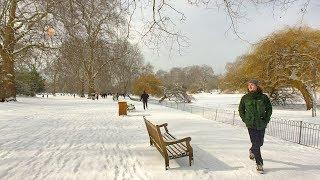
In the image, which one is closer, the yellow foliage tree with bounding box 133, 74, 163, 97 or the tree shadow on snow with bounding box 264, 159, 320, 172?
the tree shadow on snow with bounding box 264, 159, 320, 172

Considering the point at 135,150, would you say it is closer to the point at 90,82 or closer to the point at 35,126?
the point at 35,126

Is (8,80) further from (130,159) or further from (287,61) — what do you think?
(130,159)

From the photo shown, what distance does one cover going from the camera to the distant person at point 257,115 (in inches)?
321

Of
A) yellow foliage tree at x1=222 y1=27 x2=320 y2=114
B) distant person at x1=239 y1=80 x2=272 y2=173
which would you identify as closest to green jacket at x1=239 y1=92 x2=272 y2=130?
distant person at x1=239 y1=80 x2=272 y2=173

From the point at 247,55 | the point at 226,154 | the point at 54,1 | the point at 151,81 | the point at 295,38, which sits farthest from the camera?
the point at 151,81

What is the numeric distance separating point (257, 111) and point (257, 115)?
0.08m

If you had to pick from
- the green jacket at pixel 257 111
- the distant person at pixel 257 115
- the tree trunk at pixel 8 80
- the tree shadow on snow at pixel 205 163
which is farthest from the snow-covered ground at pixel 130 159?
the tree trunk at pixel 8 80

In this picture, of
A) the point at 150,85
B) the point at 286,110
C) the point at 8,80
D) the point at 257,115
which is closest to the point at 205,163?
the point at 257,115

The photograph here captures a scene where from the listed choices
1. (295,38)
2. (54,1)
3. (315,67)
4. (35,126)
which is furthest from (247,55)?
(54,1)

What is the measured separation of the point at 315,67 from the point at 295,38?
4.69 meters

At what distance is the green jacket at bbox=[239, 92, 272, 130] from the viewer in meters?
8.15

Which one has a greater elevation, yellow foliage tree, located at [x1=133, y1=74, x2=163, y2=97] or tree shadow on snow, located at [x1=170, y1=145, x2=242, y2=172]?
yellow foliage tree, located at [x1=133, y1=74, x2=163, y2=97]

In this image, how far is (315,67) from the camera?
3297 centimetres

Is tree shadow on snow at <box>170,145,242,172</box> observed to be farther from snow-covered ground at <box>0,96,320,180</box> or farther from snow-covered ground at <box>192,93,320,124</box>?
snow-covered ground at <box>192,93,320,124</box>
